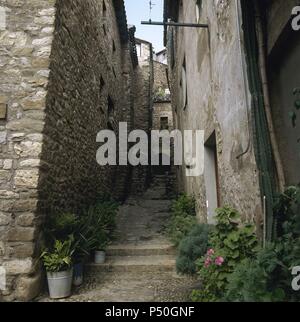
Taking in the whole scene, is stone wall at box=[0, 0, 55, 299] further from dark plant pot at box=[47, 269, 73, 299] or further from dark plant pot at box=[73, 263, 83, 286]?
dark plant pot at box=[73, 263, 83, 286]

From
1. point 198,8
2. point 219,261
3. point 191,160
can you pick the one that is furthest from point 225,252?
point 198,8

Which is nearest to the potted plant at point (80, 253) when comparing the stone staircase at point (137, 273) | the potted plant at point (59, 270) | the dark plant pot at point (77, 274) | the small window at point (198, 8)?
the dark plant pot at point (77, 274)

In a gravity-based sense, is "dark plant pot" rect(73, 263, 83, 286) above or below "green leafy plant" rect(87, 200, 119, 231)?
below

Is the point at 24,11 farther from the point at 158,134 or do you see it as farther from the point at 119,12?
the point at 158,134

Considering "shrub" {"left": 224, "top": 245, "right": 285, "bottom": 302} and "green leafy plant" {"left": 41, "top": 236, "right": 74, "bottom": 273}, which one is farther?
"green leafy plant" {"left": 41, "top": 236, "right": 74, "bottom": 273}

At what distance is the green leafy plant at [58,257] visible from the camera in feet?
11.5

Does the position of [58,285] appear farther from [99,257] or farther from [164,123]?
[164,123]

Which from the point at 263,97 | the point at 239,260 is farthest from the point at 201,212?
the point at 263,97

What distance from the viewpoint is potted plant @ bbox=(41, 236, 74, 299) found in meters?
3.48

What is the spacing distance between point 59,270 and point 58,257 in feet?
0.49

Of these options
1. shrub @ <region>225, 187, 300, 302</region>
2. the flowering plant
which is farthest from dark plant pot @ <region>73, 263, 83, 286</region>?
shrub @ <region>225, 187, 300, 302</region>

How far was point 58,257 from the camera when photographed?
11.6ft

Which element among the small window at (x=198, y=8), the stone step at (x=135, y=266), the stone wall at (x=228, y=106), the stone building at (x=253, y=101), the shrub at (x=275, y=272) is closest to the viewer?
the shrub at (x=275, y=272)

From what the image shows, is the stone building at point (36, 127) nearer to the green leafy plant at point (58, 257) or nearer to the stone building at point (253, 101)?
the green leafy plant at point (58, 257)
